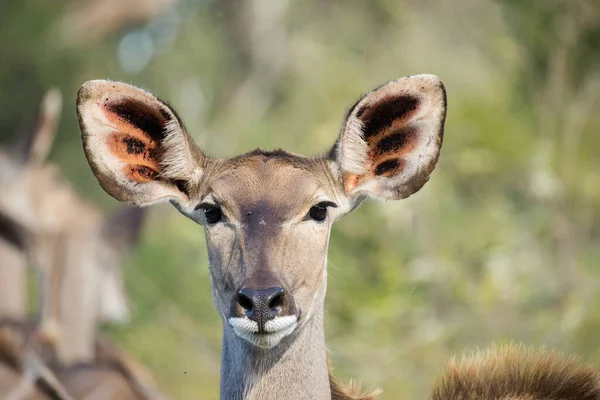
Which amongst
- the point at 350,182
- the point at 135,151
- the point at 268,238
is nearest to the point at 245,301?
the point at 268,238

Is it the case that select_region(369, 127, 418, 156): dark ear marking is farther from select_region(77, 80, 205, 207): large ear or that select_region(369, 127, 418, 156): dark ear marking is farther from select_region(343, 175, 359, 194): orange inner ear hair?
select_region(77, 80, 205, 207): large ear

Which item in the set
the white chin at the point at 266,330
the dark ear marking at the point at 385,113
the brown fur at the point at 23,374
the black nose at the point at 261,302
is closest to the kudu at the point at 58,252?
the brown fur at the point at 23,374

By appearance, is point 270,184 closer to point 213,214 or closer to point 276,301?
point 213,214

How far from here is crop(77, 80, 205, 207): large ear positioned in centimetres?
436

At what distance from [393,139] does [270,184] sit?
22.7 inches

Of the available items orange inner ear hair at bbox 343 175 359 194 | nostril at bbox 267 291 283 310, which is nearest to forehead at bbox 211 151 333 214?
orange inner ear hair at bbox 343 175 359 194

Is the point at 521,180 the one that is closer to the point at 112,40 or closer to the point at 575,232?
the point at 575,232

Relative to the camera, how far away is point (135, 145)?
14.8 ft

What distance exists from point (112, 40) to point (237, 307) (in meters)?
19.2

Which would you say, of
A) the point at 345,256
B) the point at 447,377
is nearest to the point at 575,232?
the point at 345,256

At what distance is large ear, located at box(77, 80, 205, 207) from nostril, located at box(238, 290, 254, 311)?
699 millimetres

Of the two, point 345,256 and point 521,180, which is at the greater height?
point 521,180

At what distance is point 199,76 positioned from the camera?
85.7 feet

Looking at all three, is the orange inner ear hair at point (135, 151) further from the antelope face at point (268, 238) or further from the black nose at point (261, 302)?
the black nose at point (261, 302)
